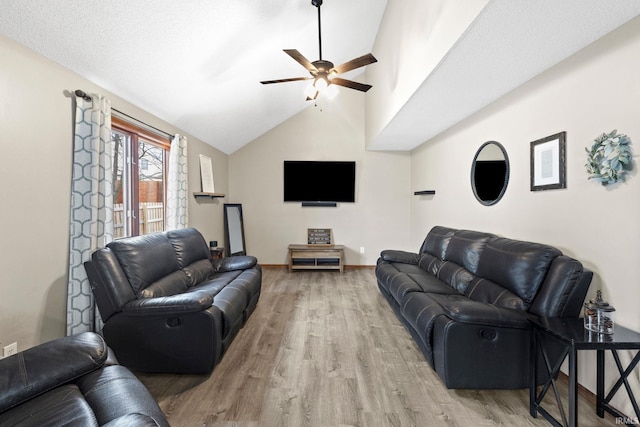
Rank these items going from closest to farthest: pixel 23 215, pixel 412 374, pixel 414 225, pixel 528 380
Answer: pixel 23 215
pixel 528 380
pixel 412 374
pixel 414 225

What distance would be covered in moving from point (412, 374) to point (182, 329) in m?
1.77

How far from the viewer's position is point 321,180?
5957 millimetres

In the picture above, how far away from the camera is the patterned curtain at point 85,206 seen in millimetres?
2262

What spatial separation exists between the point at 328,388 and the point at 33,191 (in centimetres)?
241

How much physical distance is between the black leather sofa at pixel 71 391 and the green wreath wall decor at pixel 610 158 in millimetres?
2672

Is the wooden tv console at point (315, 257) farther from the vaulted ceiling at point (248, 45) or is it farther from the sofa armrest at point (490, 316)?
the sofa armrest at point (490, 316)

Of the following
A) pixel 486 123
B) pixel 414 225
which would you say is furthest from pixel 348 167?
pixel 486 123

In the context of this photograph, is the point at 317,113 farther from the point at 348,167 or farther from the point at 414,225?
the point at 414,225

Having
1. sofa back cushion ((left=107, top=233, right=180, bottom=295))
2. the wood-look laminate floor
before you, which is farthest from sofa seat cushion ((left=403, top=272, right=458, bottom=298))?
sofa back cushion ((left=107, top=233, right=180, bottom=295))

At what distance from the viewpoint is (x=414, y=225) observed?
5.73 metres

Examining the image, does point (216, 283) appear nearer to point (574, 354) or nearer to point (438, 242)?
point (438, 242)

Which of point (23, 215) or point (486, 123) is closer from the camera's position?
point (23, 215)

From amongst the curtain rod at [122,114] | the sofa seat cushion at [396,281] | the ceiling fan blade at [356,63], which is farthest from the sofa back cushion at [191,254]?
the ceiling fan blade at [356,63]

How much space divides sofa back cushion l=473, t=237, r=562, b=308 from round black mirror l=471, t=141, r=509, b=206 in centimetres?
71
